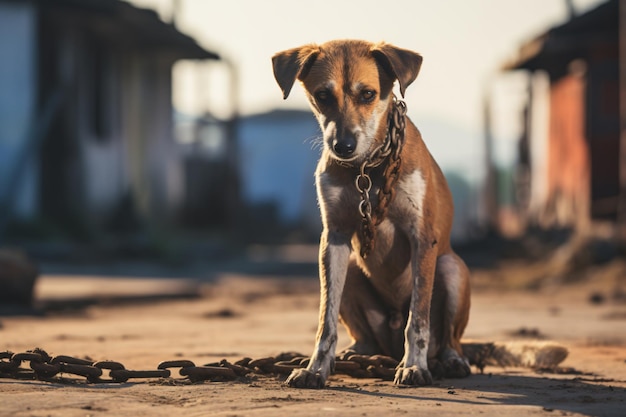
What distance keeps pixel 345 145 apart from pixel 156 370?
1452 mm

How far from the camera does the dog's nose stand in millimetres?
5293

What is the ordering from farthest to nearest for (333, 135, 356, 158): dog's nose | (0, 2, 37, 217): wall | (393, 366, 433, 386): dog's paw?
(0, 2, 37, 217): wall, (393, 366, 433, 386): dog's paw, (333, 135, 356, 158): dog's nose

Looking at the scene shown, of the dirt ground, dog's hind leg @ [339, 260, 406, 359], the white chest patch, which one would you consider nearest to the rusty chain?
the dirt ground

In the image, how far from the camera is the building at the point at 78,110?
1742cm

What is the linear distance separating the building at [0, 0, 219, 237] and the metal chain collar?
11587 mm

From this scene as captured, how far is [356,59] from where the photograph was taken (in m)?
5.52

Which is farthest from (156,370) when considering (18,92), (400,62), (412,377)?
(18,92)

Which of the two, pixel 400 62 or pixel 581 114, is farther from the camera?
pixel 581 114

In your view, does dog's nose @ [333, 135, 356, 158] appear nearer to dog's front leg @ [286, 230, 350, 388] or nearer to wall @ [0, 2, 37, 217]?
dog's front leg @ [286, 230, 350, 388]

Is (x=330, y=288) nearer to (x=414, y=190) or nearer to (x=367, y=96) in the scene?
(x=414, y=190)

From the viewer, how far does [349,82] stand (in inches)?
215

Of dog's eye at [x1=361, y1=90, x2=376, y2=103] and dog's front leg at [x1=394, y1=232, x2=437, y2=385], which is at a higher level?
dog's eye at [x1=361, y1=90, x2=376, y2=103]

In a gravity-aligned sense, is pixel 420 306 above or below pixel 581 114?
below

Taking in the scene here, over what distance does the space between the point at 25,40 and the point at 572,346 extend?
1227cm
